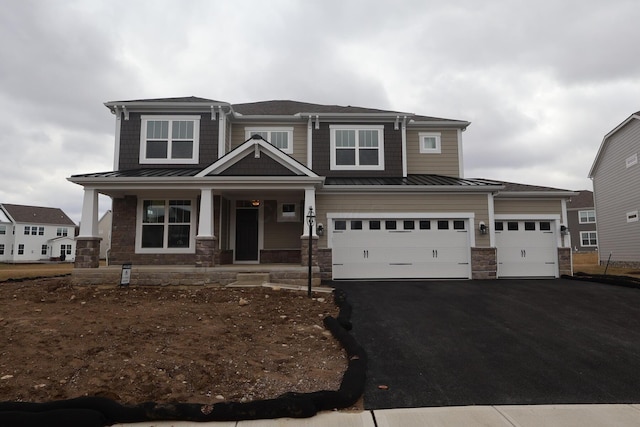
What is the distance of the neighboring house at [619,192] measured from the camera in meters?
16.6

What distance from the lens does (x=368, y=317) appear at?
6.80 meters

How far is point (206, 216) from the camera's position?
10.6 m

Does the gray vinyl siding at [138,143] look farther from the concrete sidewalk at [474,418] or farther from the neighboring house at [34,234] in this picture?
the neighboring house at [34,234]

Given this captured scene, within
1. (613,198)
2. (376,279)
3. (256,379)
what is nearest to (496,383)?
(256,379)

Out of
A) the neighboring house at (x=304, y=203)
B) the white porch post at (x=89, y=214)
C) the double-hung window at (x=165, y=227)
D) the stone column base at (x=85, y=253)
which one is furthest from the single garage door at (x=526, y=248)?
the white porch post at (x=89, y=214)

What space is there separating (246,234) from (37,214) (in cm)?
4252

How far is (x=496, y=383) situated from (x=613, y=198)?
20.2m

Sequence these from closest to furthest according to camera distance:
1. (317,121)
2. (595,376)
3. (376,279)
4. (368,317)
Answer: (595,376), (368,317), (376,279), (317,121)

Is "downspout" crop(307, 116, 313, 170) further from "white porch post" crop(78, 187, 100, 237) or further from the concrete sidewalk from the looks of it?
the concrete sidewalk

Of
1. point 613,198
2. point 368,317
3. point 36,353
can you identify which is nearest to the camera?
point 36,353

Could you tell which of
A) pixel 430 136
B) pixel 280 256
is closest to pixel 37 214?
pixel 280 256

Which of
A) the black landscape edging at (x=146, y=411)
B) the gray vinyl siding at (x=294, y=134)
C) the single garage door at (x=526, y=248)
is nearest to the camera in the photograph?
the black landscape edging at (x=146, y=411)

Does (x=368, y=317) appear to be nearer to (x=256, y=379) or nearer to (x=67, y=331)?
(x=256, y=379)

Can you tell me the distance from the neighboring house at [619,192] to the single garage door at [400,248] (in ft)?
37.2
